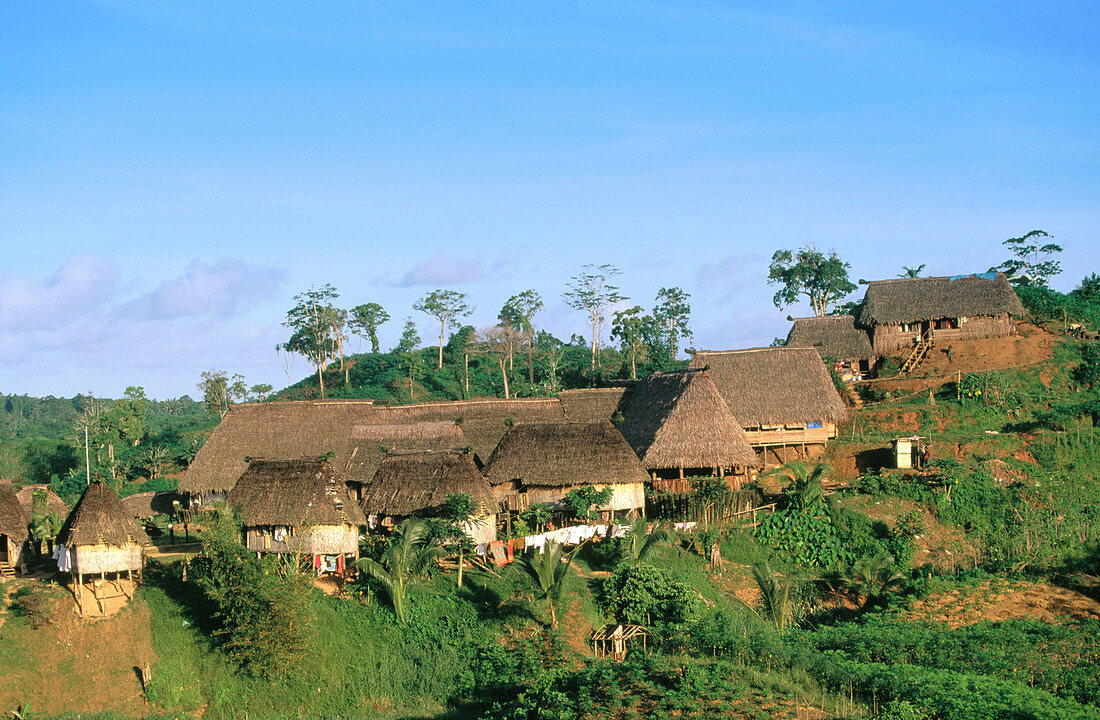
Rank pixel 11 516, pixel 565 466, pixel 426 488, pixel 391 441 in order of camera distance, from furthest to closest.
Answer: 1. pixel 391 441
2. pixel 565 466
3. pixel 426 488
4. pixel 11 516

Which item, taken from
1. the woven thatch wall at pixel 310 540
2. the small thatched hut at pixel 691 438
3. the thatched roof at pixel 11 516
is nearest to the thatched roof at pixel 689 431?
the small thatched hut at pixel 691 438

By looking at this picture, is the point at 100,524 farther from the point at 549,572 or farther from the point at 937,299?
the point at 937,299

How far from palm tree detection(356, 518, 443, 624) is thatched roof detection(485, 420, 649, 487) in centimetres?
433

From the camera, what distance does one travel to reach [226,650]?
1747 cm

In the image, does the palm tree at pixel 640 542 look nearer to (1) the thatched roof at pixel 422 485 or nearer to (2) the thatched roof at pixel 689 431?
(1) the thatched roof at pixel 422 485

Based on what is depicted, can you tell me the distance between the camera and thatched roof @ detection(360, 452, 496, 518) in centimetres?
2097

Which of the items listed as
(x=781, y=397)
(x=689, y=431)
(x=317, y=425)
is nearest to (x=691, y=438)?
(x=689, y=431)

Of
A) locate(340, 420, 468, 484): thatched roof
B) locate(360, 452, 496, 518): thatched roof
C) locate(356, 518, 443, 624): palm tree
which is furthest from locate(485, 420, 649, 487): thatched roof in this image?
locate(356, 518, 443, 624): palm tree

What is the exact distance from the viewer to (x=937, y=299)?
34.1 meters

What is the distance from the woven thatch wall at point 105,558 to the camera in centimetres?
1816

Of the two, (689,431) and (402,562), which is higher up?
(689,431)

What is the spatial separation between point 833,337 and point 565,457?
1549 centimetres

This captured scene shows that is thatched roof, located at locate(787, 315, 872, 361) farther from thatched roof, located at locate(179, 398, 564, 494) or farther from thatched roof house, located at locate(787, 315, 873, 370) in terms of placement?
thatched roof, located at locate(179, 398, 564, 494)

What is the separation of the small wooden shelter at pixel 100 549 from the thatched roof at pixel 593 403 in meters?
13.8
